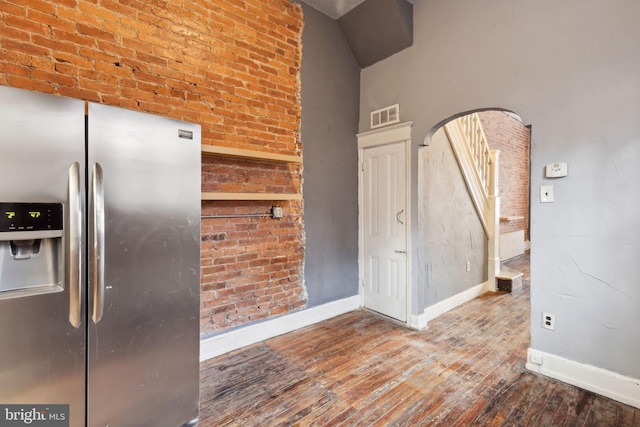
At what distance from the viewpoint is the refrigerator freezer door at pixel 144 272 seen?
141 centimetres

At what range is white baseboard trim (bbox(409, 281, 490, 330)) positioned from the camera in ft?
10.5

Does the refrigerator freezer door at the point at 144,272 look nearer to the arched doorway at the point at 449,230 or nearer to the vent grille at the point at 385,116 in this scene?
the vent grille at the point at 385,116

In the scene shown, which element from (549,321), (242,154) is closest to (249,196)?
(242,154)

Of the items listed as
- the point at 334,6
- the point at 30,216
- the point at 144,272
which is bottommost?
the point at 144,272

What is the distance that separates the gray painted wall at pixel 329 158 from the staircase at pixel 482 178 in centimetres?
166

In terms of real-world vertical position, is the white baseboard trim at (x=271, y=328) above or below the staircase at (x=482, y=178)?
below

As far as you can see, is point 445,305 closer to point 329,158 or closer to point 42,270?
point 329,158

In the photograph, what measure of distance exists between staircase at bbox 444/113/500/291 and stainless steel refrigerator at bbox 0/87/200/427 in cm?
370

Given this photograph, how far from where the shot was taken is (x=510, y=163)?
6.88 meters

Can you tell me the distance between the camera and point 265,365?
2.46m

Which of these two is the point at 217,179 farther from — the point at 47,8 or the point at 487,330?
the point at 487,330

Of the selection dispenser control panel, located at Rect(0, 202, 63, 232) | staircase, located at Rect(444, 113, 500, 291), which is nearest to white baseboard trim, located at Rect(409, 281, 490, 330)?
staircase, located at Rect(444, 113, 500, 291)

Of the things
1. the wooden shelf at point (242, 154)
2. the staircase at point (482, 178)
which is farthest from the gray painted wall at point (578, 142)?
the wooden shelf at point (242, 154)

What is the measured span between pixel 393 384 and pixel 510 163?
662cm
